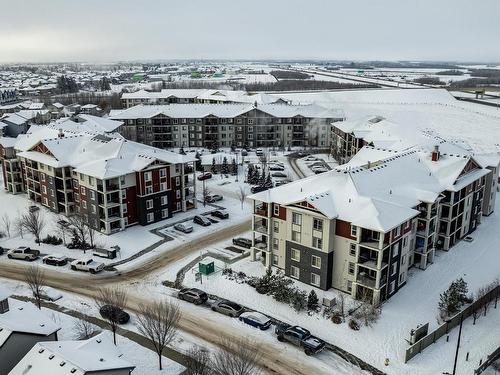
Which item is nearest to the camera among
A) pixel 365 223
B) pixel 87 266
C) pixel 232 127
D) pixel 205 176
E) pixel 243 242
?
pixel 365 223

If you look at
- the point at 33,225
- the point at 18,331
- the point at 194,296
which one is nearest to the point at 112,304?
the point at 194,296

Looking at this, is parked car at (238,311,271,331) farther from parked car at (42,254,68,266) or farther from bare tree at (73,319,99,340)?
parked car at (42,254,68,266)

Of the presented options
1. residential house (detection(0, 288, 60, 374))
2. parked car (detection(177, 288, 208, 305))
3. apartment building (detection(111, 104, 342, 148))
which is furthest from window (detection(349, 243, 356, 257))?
apartment building (detection(111, 104, 342, 148))

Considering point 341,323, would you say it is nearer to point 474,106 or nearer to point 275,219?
point 275,219

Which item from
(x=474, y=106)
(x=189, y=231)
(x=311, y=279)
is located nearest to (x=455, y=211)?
(x=311, y=279)

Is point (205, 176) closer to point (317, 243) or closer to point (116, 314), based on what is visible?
point (317, 243)

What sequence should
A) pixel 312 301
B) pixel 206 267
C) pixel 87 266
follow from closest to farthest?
pixel 312 301
pixel 206 267
pixel 87 266
